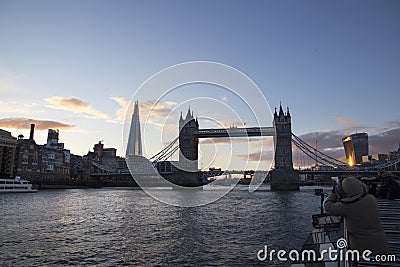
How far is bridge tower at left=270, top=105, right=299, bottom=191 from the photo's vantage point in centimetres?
7338

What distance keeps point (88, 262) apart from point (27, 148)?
75.0 metres

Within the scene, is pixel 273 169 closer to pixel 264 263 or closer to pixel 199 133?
pixel 199 133

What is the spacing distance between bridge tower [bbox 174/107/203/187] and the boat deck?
79.3 m

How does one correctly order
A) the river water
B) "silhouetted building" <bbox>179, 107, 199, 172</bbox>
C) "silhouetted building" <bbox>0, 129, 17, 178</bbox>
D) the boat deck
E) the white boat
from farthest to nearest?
"silhouetted building" <bbox>179, 107, 199, 172</bbox> < "silhouetted building" <bbox>0, 129, 17, 178</bbox> < the white boat < the river water < the boat deck

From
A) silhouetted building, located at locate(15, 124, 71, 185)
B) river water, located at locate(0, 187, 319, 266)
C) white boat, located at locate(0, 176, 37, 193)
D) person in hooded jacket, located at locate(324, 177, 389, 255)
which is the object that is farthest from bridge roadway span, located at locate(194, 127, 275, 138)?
person in hooded jacket, located at locate(324, 177, 389, 255)

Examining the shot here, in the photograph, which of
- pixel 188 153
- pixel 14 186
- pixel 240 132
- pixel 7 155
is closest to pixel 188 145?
pixel 188 153

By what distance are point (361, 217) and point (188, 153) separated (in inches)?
3561

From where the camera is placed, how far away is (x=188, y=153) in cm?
9344

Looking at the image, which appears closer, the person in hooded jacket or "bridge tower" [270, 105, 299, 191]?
the person in hooded jacket

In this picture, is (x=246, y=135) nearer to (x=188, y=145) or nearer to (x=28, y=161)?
(x=188, y=145)

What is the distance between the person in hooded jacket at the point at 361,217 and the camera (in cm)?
325

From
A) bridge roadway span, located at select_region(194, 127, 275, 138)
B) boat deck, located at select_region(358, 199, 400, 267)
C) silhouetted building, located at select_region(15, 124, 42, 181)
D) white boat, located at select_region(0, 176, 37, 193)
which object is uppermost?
bridge roadway span, located at select_region(194, 127, 275, 138)

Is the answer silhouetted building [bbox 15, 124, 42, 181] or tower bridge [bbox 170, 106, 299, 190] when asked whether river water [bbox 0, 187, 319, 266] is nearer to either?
tower bridge [bbox 170, 106, 299, 190]

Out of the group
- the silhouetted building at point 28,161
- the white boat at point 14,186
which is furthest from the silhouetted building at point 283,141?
the silhouetted building at point 28,161
